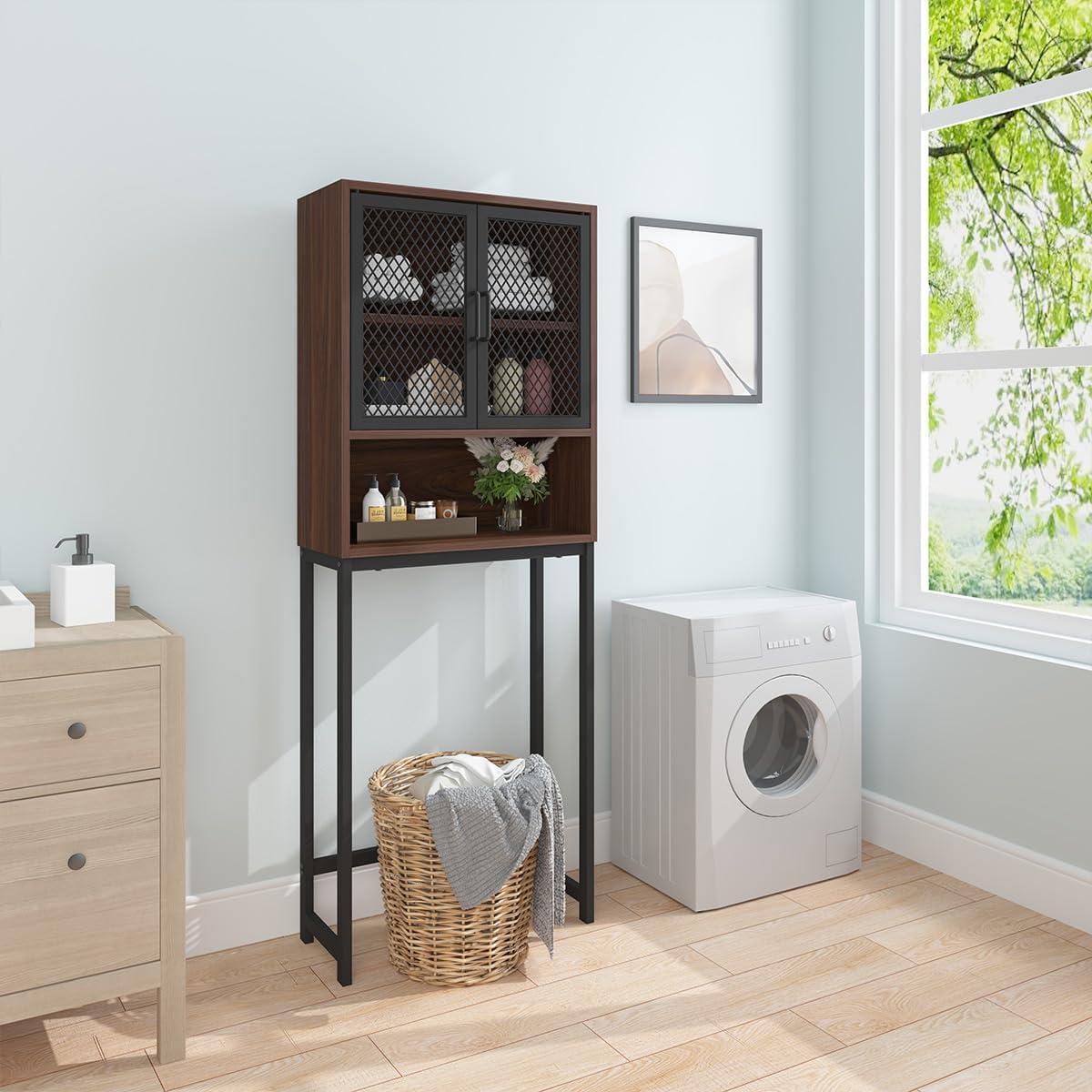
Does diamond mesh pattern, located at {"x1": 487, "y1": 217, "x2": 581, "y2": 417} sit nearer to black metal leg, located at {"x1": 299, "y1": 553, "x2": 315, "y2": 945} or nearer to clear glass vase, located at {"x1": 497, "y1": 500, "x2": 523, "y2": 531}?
clear glass vase, located at {"x1": 497, "y1": 500, "x2": 523, "y2": 531}

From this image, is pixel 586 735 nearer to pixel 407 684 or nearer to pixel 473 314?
pixel 407 684

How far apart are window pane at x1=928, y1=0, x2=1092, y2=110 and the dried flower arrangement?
1.53m

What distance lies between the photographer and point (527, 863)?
2514 millimetres

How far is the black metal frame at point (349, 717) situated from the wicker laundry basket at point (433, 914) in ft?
0.33

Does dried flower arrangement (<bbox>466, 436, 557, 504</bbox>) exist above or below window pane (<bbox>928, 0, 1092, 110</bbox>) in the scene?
below

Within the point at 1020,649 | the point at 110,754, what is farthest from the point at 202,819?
the point at 1020,649

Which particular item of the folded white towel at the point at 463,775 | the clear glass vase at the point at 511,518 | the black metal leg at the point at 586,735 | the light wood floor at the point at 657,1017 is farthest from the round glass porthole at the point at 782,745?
the clear glass vase at the point at 511,518

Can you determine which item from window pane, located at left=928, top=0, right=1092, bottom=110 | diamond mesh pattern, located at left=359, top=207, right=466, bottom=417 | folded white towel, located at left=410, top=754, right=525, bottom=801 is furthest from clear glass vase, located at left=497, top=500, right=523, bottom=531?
window pane, located at left=928, top=0, right=1092, bottom=110

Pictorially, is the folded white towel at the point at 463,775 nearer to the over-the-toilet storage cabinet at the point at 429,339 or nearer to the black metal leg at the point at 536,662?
the black metal leg at the point at 536,662

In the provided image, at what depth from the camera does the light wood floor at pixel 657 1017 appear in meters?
2.10

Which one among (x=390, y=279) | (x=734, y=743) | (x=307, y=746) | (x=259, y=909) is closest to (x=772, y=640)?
(x=734, y=743)

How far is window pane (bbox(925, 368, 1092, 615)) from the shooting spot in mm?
2830

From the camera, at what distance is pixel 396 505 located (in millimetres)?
2568

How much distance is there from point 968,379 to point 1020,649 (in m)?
0.74
